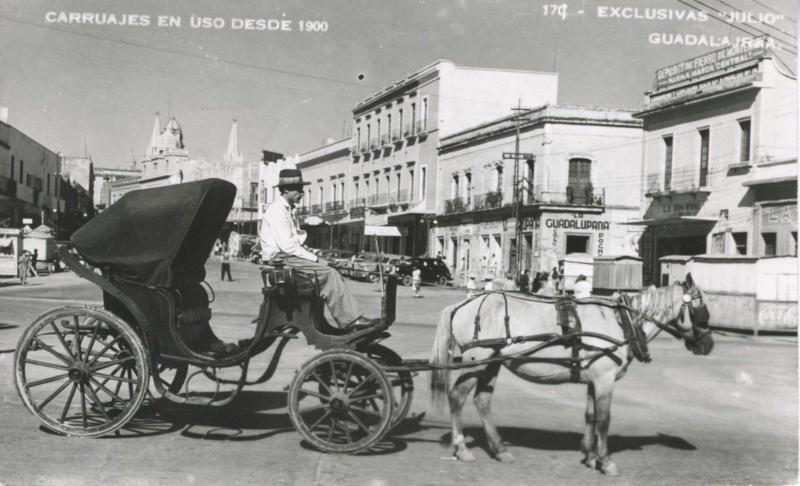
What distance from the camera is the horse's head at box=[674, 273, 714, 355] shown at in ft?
17.5

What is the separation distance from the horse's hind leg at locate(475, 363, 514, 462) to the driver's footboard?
31.2 inches

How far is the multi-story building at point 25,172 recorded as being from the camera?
35.2 feet

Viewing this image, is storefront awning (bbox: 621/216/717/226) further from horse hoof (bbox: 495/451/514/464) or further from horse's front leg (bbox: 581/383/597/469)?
horse hoof (bbox: 495/451/514/464)

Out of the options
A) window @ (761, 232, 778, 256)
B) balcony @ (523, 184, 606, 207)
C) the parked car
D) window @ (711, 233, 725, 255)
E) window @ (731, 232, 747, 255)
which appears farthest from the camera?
balcony @ (523, 184, 606, 207)

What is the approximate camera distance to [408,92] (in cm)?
3419

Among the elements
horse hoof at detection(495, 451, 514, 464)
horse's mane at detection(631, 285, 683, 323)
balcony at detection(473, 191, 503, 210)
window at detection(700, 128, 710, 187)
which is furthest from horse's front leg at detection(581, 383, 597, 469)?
balcony at detection(473, 191, 503, 210)

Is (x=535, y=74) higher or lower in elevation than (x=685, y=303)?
higher

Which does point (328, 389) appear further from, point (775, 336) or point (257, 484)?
point (775, 336)

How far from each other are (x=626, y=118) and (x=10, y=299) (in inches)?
887

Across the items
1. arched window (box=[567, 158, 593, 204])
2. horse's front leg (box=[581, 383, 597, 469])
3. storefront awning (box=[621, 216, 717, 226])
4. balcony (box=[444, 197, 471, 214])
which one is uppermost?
arched window (box=[567, 158, 593, 204])

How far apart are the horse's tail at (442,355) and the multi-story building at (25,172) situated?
6.06m

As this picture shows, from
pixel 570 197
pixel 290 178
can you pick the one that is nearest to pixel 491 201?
pixel 570 197

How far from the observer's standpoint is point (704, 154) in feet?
63.5

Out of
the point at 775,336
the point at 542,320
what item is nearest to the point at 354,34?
the point at 542,320
